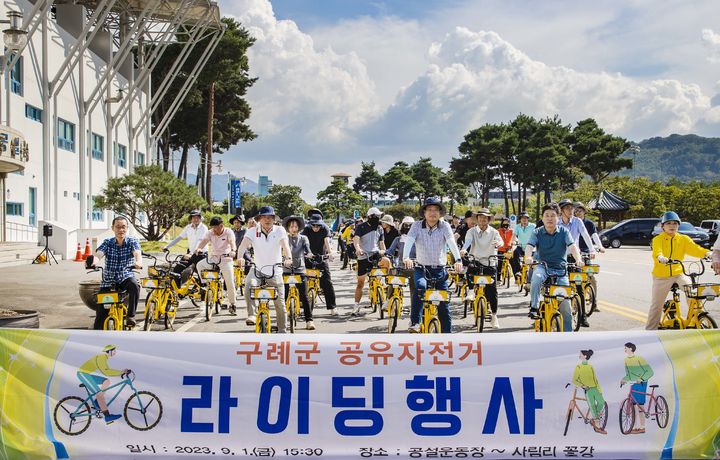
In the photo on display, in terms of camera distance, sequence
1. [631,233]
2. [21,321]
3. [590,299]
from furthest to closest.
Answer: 1. [631,233]
2. [590,299]
3. [21,321]

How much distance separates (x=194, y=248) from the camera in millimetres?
12594

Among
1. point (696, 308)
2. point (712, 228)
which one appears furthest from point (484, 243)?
point (712, 228)

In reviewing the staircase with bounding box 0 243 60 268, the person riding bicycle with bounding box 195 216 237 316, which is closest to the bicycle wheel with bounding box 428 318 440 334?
the person riding bicycle with bounding box 195 216 237 316

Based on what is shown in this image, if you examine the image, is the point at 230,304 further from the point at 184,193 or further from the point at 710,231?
the point at 710,231

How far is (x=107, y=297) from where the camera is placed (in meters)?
7.72

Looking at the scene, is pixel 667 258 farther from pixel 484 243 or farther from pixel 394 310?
pixel 394 310

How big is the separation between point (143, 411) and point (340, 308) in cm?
877

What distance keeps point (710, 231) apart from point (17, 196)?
37.2 m

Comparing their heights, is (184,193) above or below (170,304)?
above

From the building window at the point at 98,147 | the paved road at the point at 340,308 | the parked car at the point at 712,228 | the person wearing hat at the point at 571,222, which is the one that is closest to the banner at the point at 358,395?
the paved road at the point at 340,308

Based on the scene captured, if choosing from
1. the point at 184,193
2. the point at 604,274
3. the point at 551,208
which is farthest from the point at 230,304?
the point at 184,193

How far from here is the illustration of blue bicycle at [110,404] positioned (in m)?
4.63

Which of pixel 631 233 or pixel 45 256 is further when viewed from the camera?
pixel 631 233

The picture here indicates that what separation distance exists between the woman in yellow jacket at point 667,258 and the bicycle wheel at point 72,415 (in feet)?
22.7
